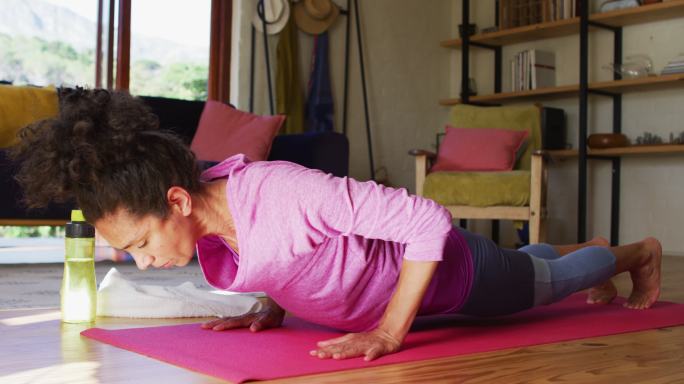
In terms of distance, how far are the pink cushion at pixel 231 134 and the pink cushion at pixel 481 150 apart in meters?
1.02

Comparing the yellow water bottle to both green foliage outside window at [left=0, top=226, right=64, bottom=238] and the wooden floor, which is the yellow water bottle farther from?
green foliage outside window at [left=0, top=226, right=64, bottom=238]

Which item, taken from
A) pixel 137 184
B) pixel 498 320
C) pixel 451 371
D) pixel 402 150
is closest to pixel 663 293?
pixel 498 320

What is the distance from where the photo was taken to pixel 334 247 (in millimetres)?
1579

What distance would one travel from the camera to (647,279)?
2.31 meters

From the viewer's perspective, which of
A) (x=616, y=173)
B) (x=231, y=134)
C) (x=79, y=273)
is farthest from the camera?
(x=616, y=173)

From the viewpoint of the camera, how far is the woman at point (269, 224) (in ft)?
4.48

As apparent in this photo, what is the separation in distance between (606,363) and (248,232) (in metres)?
0.71

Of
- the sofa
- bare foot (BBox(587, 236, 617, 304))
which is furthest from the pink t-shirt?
the sofa

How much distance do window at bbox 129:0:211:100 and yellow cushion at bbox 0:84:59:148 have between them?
1.27 meters

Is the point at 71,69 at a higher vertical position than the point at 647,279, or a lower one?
higher

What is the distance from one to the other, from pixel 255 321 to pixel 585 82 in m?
3.81

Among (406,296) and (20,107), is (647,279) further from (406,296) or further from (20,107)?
(20,107)

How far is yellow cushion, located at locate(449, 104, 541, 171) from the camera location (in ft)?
16.1

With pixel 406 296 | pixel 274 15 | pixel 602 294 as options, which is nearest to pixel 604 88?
pixel 274 15
